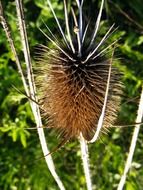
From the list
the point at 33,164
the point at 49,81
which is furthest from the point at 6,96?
the point at 49,81

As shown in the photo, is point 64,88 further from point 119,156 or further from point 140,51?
point 140,51

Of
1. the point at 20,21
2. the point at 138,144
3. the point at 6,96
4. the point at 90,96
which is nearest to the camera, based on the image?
the point at 20,21

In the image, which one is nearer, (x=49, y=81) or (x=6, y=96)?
(x=49, y=81)

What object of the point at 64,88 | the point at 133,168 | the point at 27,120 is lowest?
the point at 133,168

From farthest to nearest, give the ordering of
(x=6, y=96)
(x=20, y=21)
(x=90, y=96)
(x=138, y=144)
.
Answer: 1. (x=138, y=144)
2. (x=6, y=96)
3. (x=90, y=96)
4. (x=20, y=21)
